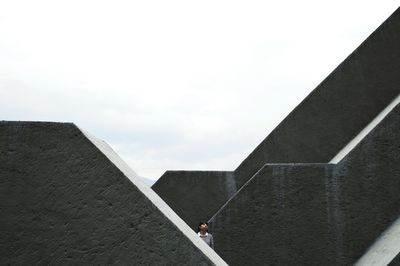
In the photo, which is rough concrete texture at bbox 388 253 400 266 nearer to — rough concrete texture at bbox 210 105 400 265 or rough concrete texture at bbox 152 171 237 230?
rough concrete texture at bbox 210 105 400 265

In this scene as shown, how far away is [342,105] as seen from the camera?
28.6 ft

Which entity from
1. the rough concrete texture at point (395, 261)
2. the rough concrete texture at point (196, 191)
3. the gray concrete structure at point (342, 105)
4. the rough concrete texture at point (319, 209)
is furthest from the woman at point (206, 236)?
the rough concrete texture at point (196, 191)

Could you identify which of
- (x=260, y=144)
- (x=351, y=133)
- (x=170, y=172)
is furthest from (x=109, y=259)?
(x=170, y=172)

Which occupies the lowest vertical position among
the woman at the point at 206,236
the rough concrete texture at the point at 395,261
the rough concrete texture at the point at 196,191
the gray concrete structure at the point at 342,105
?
the rough concrete texture at the point at 395,261

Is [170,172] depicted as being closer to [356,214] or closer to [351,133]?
[351,133]

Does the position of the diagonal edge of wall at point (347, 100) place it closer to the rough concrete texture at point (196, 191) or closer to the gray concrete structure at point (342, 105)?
the gray concrete structure at point (342, 105)

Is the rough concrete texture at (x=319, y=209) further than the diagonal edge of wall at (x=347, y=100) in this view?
No

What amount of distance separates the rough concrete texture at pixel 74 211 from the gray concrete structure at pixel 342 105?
6732 millimetres

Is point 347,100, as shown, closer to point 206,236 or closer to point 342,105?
point 342,105

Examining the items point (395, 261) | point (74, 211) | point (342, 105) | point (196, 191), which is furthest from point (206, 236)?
point (196, 191)

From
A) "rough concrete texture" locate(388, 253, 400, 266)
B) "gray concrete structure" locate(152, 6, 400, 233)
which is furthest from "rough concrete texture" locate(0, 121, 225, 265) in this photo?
"gray concrete structure" locate(152, 6, 400, 233)

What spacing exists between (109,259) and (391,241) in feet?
9.80

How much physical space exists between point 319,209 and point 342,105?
4.16 metres

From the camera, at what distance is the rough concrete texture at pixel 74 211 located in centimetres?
256
